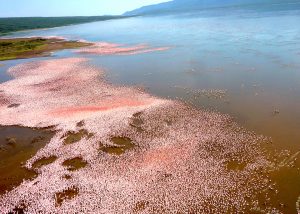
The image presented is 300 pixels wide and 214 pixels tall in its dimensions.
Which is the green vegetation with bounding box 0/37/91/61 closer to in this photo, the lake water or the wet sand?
the lake water

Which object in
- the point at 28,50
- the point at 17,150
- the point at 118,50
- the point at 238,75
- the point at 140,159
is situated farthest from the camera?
the point at 28,50

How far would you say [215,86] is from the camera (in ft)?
137

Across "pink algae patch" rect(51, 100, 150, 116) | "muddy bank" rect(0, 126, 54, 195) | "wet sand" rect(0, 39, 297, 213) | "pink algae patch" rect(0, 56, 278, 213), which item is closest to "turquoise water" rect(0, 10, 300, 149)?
"wet sand" rect(0, 39, 297, 213)

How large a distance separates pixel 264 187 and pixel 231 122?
1061 centimetres

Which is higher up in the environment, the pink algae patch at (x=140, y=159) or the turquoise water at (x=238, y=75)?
the turquoise water at (x=238, y=75)

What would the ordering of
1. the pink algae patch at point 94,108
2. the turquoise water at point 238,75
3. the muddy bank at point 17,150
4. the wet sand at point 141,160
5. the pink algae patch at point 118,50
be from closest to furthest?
1. the wet sand at point 141,160
2. the muddy bank at point 17,150
3. the turquoise water at point 238,75
4. the pink algae patch at point 94,108
5. the pink algae patch at point 118,50

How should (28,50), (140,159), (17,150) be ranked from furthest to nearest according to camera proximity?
1. (28,50)
2. (17,150)
3. (140,159)

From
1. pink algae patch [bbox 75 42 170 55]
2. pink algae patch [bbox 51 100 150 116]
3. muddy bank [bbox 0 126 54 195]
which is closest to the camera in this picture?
muddy bank [bbox 0 126 54 195]

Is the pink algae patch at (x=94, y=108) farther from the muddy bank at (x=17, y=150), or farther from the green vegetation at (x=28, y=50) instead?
the green vegetation at (x=28, y=50)

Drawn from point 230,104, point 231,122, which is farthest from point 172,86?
point 231,122

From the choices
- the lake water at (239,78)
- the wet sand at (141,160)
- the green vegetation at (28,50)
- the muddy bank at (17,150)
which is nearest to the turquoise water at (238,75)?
the lake water at (239,78)

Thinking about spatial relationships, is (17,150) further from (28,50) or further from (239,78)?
(28,50)

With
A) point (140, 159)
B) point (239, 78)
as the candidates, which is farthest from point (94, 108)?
point (239, 78)

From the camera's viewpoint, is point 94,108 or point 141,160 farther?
point 94,108
